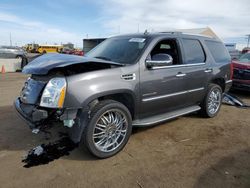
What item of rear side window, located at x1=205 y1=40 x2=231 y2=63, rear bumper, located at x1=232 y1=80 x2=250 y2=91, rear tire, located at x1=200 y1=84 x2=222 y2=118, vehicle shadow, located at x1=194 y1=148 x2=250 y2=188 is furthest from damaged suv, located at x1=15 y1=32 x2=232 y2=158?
rear bumper, located at x1=232 y1=80 x2=250 y2=91

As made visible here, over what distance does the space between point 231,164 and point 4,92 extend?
7.32 meters

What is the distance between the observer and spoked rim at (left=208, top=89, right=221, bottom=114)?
5.64 m

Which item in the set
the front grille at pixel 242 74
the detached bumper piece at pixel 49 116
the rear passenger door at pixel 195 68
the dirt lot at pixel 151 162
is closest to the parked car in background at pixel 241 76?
the front grille at pixel 242 74

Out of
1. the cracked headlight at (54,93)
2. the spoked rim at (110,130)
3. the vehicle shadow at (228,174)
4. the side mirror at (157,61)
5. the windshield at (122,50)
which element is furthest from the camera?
the windshield at (122,50)

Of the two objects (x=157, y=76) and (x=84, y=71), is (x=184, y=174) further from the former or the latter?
(x=84, y=71)

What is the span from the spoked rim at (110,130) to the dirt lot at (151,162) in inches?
8.2

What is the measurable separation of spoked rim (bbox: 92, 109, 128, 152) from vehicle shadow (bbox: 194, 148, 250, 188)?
1.33 m

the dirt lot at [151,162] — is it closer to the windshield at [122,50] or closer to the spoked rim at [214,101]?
the spoked rim at [214,101]

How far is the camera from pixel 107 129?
3.59 metres

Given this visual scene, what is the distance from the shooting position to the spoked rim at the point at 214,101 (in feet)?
18.5

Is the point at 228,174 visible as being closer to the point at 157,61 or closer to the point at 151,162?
the point at 151,162

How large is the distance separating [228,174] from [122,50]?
8.65 feet

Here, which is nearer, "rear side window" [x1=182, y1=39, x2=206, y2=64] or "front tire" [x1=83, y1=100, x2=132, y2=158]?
"front tire" [x1=83, y1=100, x2=132, y2=158]

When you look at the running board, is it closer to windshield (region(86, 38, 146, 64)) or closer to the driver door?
the driver door
